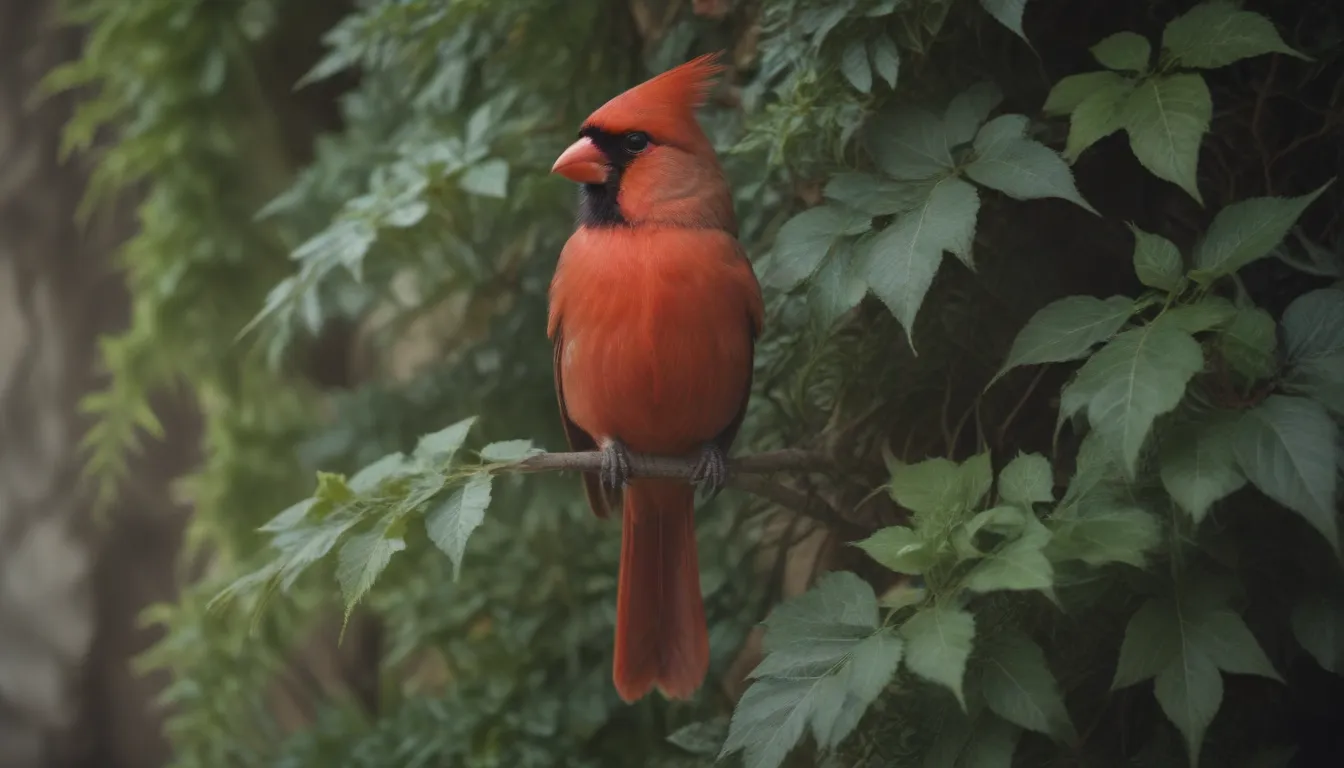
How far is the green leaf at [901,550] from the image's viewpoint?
4.36 feet

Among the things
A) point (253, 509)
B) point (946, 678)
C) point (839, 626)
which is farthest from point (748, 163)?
point (253, 509)

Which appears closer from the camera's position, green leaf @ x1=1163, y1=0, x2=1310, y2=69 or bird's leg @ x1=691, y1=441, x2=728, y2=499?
green leaf @ x1=1163, y1=0, x2=1310, y2=69

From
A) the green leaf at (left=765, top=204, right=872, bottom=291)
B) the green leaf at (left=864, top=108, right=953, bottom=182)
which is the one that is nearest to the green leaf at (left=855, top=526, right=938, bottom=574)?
the green leaf at (left=765, top=204, right=872, bottom=291)

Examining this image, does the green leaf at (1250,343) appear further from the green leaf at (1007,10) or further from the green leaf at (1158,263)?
the green leaf at (1007,10)

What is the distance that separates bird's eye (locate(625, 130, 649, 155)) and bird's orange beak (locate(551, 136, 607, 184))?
39 mm

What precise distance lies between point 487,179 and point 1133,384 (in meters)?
1.07

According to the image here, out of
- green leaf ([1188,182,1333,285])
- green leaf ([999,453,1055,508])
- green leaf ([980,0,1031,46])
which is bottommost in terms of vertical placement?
green leaf ([999,453,1055,508])

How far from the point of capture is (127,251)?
288 cm

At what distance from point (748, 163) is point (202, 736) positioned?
1.82 m

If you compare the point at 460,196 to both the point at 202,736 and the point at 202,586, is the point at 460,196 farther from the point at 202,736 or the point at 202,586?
the point at 202,736

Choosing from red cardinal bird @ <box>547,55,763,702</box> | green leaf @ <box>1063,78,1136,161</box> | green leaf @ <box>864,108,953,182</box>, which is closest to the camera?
green leaf @ <box>1063,78,1136,161</box>

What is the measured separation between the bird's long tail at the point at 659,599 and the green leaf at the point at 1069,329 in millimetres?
676

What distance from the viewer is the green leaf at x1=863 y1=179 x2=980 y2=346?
1.33 meters

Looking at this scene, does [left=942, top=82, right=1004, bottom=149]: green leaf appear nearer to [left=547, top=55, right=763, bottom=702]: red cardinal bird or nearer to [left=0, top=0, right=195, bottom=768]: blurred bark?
[left=547, top=55, right=763, bottom=702]: red cardinal bird
